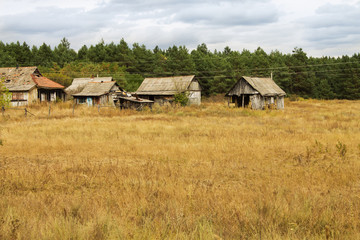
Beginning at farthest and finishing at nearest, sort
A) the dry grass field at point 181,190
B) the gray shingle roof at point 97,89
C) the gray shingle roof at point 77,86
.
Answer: the gray shingle roof at point 77,86, the gray shingle roof at point 97,89, the dry grass field at point 181,190

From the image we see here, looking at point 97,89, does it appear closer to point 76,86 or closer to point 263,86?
point 76,86

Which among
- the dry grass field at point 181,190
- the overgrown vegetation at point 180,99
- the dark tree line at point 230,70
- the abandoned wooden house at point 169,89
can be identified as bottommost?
the dry grass field at point 181,190

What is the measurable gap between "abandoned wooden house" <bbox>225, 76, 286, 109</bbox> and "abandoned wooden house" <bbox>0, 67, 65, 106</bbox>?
83.6 feet

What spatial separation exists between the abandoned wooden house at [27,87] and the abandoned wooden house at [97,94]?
375cm

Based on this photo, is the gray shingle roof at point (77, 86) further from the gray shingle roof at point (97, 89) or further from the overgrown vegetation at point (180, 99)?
the overgrown vegetation at point (180, 99)

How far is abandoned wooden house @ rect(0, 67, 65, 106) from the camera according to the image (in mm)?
37969

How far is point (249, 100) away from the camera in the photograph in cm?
3819

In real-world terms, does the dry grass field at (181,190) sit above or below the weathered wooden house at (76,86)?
below

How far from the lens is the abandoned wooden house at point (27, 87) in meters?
38.0

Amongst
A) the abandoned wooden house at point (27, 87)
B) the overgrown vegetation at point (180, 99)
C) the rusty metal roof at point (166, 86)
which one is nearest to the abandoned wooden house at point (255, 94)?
the overgrown vegetation at point (180, 99)

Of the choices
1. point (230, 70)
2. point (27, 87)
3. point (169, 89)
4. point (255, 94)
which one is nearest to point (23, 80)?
point (27, 87)

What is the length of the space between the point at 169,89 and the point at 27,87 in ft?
61.4

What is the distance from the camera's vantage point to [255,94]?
36.9 m

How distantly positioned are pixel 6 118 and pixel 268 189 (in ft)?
72.6
